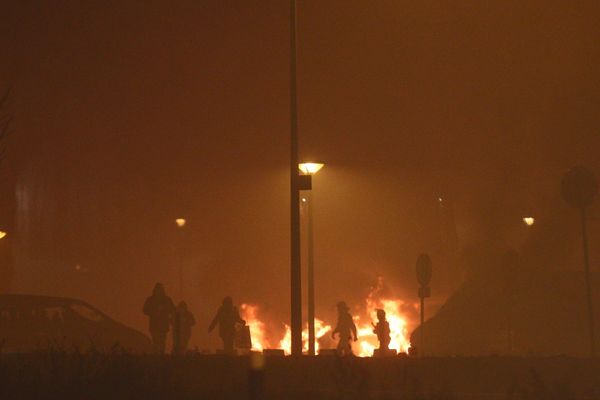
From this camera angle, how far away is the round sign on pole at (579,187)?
19703mm

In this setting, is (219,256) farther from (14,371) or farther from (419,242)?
(14,371)

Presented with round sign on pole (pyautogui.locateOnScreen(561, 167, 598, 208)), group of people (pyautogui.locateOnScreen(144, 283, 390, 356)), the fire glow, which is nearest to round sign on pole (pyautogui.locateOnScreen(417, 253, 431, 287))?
group of people (pyautogui.locateOnScreen(144, 283, 390, 356))

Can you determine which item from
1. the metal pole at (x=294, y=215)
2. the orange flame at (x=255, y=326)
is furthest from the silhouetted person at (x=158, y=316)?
the orange flame at (x=255, y=326)

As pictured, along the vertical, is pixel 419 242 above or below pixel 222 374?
above

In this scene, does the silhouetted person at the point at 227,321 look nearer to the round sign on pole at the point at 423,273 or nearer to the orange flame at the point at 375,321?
the round sign on pole at the point at 423,273

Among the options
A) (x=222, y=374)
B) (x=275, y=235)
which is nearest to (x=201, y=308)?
(x=275, y=235)

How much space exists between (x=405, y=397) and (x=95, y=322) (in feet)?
39.3

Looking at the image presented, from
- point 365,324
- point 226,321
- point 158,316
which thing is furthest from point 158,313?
point 365,324

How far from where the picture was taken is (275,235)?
62.7 metres

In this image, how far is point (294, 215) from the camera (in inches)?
723

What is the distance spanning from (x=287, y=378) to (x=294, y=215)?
5484 mm

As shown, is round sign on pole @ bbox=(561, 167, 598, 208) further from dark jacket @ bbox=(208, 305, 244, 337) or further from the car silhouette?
dark jacket @ bbox=(208, 305, 244, 337)

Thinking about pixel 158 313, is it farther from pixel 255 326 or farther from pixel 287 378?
pixel 255 326

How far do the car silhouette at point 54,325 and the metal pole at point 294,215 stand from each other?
3969 mm
